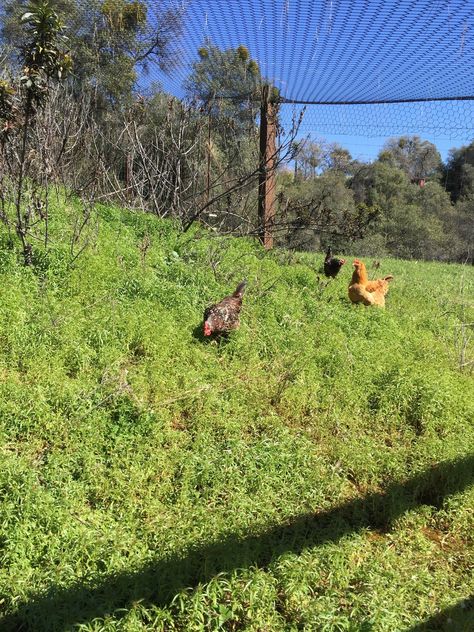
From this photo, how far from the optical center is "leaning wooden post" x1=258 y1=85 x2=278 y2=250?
22.8 feet

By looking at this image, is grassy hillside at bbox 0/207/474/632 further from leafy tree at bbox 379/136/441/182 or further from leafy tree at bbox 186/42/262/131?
leafy tree at bbox 379/136/441/182

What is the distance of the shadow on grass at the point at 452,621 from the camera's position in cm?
224

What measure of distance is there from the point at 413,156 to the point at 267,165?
26.9m

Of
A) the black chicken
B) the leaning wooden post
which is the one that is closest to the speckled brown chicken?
the black chicken

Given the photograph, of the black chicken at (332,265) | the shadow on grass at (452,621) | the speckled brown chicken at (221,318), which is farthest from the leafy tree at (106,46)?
the shadow on grass at (452,621)

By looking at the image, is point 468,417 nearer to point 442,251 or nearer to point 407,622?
point 407,622

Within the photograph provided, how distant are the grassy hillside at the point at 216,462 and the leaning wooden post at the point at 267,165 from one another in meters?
2.34

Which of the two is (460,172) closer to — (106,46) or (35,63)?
(106,46)

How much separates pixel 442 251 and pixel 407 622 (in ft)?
70.5

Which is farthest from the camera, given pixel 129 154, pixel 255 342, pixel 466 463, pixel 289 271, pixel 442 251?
pixel 442 251

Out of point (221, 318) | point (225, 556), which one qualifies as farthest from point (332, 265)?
point (225, 556)

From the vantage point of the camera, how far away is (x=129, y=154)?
7645 millimetres

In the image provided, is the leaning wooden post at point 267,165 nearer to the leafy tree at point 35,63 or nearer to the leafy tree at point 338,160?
the leafy tree at point 35,63

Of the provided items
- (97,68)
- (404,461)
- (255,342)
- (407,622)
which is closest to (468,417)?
(404,461)
